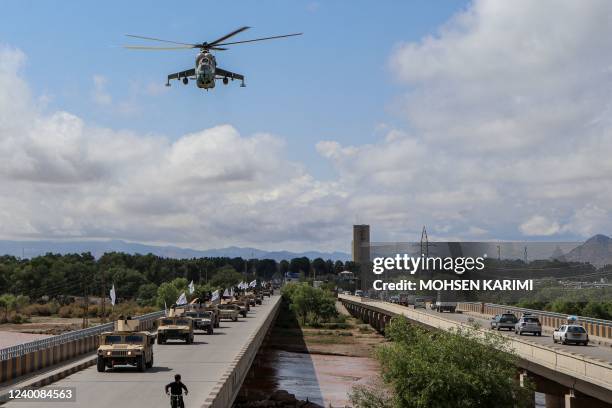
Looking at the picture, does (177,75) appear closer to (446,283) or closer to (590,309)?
(590,309)

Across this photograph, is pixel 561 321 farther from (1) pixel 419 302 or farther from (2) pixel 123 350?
(1) pixel 419 302

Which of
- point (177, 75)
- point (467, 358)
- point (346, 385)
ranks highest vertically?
point (177, 75)

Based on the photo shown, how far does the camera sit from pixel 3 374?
114 feet

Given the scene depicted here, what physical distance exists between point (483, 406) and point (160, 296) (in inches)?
5640

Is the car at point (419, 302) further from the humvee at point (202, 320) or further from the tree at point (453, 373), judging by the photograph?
the tree at point (453, 373)

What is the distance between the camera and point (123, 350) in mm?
36844

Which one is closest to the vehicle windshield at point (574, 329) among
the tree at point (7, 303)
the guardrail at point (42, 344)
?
the guardrail at point (42, 344)

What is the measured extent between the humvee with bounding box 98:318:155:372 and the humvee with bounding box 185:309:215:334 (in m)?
27.9

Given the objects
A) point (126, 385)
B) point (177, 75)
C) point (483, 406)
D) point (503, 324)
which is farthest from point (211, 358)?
point (503, 324)

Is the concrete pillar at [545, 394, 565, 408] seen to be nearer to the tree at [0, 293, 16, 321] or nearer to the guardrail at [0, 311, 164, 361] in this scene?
the guardrail at [0, 311, 164, 361]

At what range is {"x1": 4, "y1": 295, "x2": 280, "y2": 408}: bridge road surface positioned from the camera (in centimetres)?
2811

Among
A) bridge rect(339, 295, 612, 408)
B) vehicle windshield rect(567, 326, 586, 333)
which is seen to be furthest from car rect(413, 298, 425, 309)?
bridge rect(339, 295, 612, 408)

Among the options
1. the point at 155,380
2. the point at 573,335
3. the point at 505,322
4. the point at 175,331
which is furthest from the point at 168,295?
the point at 155,380

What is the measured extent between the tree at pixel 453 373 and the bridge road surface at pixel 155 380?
6.99 m
